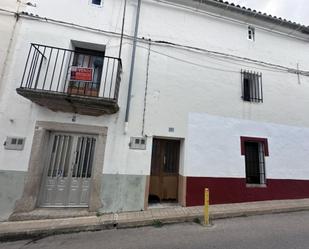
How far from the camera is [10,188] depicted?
Result: 5020 mm

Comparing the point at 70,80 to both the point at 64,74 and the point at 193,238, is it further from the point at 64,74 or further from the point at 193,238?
the point at 193,238

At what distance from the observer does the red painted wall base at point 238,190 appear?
608 centimetres

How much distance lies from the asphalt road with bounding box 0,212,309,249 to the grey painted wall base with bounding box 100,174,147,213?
0.92 m

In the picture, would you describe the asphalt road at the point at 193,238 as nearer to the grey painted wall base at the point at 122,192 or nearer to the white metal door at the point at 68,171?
the grey painted wall base at the point at 122,192

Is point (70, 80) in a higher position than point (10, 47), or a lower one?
lower

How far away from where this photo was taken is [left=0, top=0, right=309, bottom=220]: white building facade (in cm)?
538

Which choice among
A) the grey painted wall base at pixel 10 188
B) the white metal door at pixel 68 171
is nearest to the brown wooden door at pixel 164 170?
the white metal door at pixel 68 171

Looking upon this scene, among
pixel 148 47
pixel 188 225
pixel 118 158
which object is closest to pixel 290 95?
pixel 148 47

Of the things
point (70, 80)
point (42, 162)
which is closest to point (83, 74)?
point (70, 80)

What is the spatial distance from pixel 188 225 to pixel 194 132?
2.87 metres

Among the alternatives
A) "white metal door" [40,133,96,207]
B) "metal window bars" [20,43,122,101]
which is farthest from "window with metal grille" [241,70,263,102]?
"white metal door" [40,133,96,207]

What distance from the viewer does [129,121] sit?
5.90m

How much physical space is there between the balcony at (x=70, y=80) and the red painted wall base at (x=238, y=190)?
3684 millimetres

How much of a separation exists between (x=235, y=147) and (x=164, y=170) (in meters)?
2.69
